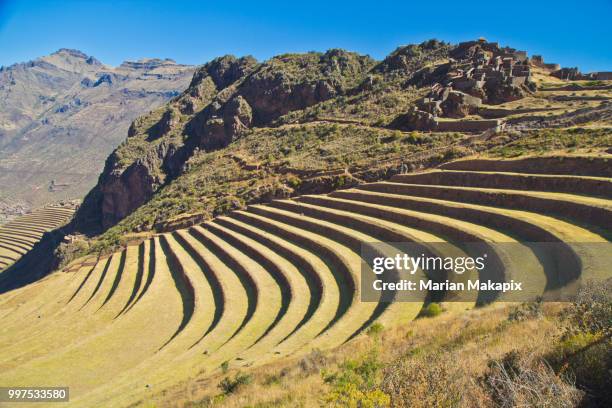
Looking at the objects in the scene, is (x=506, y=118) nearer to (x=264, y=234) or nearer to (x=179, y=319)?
(x=264, y=234)

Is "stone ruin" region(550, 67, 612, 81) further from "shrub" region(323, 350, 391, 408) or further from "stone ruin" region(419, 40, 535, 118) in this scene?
"shrub" region(323, 350, 391, 408)

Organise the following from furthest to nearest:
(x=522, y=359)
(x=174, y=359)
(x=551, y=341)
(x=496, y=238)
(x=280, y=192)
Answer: (x=280, y=192)
(x=496, y=238)
(x=174, y=359)
(x=551, y=341)
(x=522, y=359)

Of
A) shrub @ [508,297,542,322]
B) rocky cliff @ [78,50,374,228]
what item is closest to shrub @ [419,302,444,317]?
shrub @ [508,297,542,322]

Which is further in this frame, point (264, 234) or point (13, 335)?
point (264, 234)

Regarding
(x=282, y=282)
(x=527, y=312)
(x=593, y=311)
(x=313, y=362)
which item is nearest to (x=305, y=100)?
(x=282, y=282)

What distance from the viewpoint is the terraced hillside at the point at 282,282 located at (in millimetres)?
13812

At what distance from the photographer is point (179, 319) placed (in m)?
20.3

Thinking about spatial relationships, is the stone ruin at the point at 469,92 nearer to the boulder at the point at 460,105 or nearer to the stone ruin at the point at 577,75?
the boulder at the point at 460,105

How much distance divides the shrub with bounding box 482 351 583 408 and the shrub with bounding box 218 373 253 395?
5939 mm

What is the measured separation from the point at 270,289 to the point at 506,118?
1065 inches

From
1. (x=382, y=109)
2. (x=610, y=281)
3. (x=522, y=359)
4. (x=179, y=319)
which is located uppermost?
(x=382, y=109)

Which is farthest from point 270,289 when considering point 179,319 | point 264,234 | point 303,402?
point 303,402

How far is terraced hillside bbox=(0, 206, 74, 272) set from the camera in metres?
74.9

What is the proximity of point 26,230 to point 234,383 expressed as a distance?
9676 centimetres
